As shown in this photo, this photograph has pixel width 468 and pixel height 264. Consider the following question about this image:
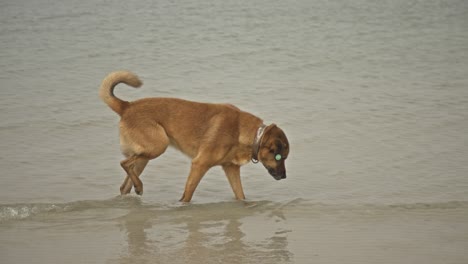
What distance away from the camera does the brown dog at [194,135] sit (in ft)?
29.0

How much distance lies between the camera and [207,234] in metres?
7.56

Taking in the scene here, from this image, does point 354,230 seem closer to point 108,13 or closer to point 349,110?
point 349,110

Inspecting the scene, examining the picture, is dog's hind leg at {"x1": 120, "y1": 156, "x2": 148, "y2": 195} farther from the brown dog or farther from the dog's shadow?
the dog's shadow

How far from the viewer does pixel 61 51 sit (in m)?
16.4

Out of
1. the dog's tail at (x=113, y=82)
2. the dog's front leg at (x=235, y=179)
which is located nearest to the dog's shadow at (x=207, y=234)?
the dog's front leg at (x=235, y=179)

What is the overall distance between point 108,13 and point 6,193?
11954 millimetres

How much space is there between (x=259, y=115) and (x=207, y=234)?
17.5 feet

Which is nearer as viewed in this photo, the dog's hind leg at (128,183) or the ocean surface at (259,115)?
the ocean surface at (259,115)

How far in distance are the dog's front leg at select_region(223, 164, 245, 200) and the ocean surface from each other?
0.23m

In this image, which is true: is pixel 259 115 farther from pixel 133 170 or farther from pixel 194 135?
pixel 133 170

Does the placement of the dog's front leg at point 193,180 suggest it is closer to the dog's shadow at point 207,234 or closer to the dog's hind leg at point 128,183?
the dog's shadow at point 207,234

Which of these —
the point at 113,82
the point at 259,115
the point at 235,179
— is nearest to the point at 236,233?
the point at 235,179

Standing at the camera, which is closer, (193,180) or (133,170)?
(193,180)

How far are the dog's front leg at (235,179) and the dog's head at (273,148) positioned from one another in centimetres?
30
